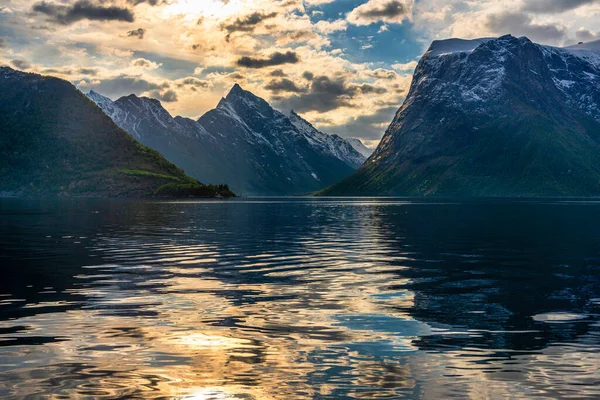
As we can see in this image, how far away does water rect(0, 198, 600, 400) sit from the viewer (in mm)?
18969

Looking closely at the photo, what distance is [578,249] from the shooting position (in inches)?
2665

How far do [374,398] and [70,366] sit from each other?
10.4 metres

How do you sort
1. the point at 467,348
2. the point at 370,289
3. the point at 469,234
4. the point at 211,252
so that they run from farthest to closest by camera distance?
the point at 469,234 < the point at 211,252 < the point at 370,289 < the point at 467,348

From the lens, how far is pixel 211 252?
208 ft

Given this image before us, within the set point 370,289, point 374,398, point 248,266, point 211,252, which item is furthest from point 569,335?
point 211,252

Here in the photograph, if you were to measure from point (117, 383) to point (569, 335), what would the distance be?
60.3ft

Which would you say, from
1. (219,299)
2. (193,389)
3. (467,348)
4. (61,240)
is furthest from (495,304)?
(61,240)

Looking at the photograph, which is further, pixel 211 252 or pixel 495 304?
pixel 211 252

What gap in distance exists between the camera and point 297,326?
90.1 feet

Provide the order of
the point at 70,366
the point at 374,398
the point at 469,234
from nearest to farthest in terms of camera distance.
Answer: the point at 374,398 < the point at 70,366 < the point at 469,234

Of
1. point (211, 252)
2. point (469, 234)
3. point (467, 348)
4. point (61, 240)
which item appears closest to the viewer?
point (467, 348)

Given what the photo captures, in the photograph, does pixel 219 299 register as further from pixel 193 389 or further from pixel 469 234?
pixel 469 234

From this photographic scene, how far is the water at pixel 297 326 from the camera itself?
19.0m

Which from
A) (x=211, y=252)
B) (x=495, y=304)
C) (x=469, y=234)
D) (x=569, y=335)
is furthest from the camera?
(x=469, y=234)
